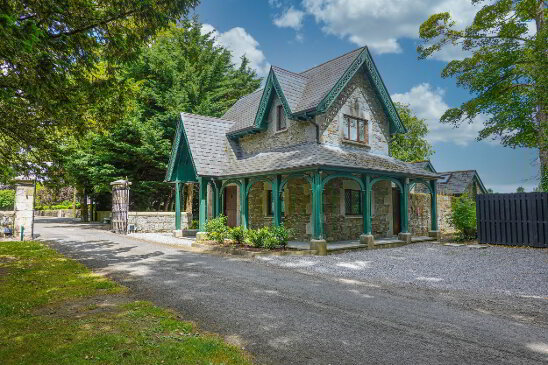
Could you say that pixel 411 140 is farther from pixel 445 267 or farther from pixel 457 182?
pixel 445 267

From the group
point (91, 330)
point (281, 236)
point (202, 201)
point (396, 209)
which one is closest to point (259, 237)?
point (281, 236)

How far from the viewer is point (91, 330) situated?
4863 millimetres

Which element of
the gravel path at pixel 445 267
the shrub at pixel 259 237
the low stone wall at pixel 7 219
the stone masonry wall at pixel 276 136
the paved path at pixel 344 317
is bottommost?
the gravel path at pixel 445 267

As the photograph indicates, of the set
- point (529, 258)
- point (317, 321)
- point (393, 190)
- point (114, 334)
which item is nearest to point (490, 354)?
point (317, 321)

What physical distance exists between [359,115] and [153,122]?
1608 cm

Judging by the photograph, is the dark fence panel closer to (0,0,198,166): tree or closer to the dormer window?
the dormer window

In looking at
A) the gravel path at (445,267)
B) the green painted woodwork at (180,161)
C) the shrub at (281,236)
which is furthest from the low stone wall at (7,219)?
the gravel path at (445,267)

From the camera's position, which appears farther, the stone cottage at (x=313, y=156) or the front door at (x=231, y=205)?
the front door at (x=231, y=205)

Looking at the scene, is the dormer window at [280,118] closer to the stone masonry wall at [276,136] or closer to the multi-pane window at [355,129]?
the stone masonry wall at [276,136]

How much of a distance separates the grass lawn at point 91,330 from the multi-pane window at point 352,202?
11.6 meters

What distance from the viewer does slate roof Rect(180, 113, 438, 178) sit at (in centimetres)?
1397

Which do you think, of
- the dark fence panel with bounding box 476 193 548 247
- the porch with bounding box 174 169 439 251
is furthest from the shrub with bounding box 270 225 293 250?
the dark fence panel with bounding box 476 193 548 247

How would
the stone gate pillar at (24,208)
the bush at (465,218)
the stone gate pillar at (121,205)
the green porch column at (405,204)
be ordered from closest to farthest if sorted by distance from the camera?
the green porch column at (405,204)
the stone gate pillar at (24,208)
the bush at (465,218)
the stone gate pillar at (121,205)

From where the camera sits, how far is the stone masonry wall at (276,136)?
16266mm
